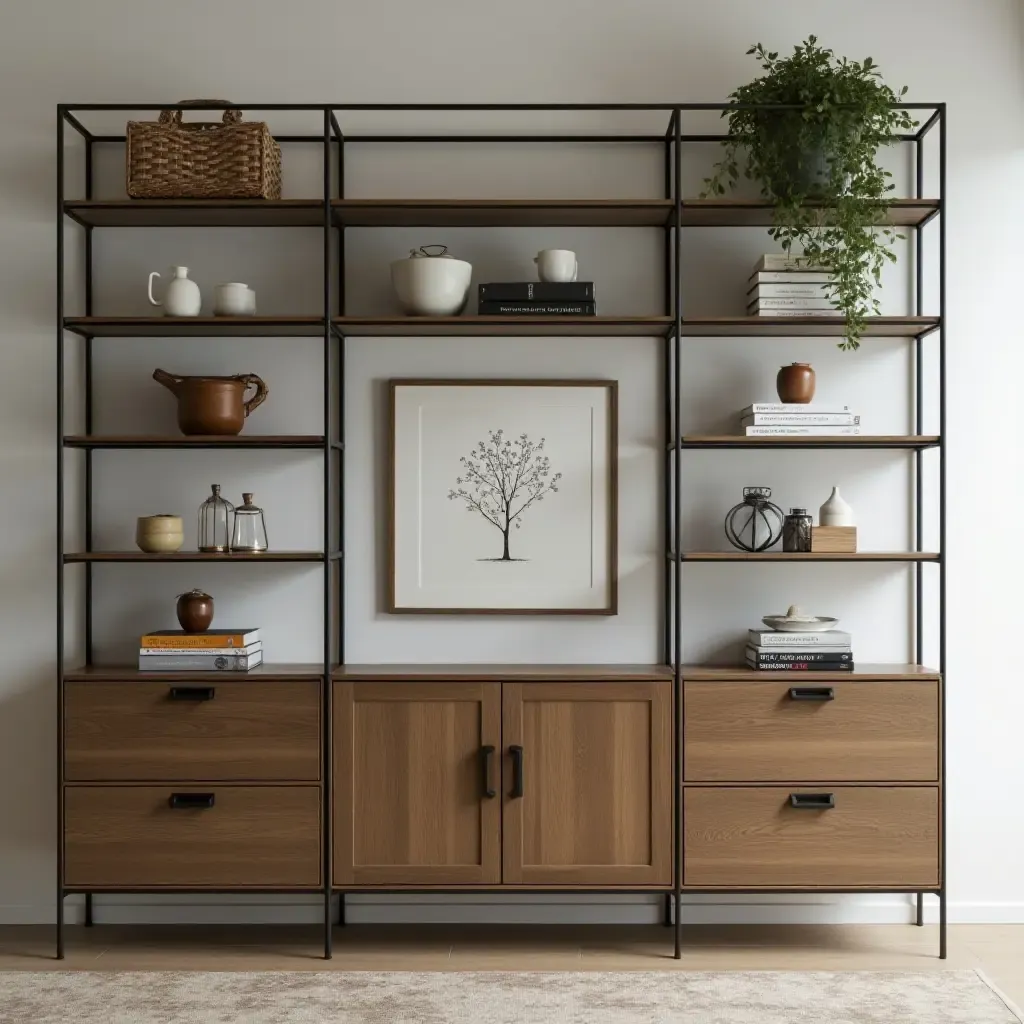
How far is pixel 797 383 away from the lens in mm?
3309

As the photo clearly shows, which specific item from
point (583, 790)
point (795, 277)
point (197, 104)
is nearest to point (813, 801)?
point (583, 790)

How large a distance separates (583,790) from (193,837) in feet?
3.60

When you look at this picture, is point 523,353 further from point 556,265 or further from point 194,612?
point 194,612

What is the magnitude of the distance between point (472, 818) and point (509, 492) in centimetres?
99

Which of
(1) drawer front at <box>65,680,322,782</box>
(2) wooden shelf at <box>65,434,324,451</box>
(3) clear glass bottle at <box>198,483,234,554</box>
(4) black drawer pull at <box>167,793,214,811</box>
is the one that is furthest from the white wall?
(4) black drawer pull at <box>167,793,214,811</box>

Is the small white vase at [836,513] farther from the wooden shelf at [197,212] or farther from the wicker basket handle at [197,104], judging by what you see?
the wicker basket handle at [197,104]

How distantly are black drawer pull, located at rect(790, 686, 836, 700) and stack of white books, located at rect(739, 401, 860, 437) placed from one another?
72 centimetres

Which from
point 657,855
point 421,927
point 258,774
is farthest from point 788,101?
point 421,927

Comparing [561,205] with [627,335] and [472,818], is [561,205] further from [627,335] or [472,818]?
[472,818]

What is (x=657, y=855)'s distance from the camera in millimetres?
3166

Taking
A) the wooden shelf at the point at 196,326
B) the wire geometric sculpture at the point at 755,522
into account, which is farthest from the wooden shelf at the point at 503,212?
the wire geometric sculpture at the point at 755,522

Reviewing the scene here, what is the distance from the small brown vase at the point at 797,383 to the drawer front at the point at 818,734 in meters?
0.82

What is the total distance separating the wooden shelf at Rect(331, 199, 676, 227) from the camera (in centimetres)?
319

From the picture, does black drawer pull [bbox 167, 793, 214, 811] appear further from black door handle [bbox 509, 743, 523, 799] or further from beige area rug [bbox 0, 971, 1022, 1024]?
black door handle [bbox 509, 743, 523, 799]
